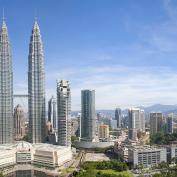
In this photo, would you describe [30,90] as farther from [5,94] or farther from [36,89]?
A: [5,94]

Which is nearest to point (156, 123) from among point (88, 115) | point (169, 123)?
point (169, 123)

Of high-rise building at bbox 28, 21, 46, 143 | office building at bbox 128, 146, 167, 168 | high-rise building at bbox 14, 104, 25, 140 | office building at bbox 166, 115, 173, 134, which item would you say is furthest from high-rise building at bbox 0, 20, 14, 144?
office building at bbox 166, 115, 173, 134

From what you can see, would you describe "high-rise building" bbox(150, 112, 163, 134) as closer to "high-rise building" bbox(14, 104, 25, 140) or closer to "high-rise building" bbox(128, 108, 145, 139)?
"high-rise building" bbox(128, 108, 145, 139)

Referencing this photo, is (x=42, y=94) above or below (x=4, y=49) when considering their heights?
below

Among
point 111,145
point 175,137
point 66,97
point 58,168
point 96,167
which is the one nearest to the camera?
point 96,167

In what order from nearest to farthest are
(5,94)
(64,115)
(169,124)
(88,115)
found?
(64,115) → (5,94) → (88,115) → (169,124)

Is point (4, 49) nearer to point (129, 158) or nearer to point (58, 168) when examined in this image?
point (58, 168)

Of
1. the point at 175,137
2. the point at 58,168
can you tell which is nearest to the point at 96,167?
the point at 58,168
